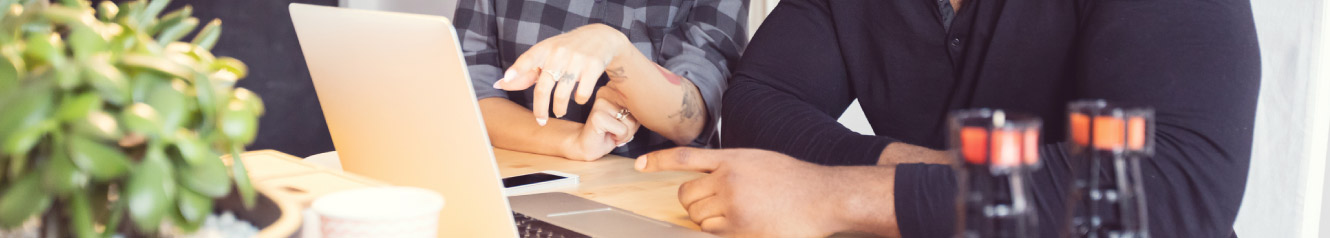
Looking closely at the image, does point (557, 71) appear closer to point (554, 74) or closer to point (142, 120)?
point (554, 74)

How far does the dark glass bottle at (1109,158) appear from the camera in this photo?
384 millimetres

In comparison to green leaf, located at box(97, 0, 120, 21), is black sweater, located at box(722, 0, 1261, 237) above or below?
below

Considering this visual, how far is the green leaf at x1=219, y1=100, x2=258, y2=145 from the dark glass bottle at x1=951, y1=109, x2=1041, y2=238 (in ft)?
0.96

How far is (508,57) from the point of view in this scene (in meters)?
1.92

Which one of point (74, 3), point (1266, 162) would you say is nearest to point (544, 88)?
point (74, 3)

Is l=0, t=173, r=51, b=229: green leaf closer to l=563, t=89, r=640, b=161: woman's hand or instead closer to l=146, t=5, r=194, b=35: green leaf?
l=146, t=5, r=194, b=35: green leaf

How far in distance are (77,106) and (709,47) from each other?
1420 mm

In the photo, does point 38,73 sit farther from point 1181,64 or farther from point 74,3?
point 1181,64

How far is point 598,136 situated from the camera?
1.44 metres

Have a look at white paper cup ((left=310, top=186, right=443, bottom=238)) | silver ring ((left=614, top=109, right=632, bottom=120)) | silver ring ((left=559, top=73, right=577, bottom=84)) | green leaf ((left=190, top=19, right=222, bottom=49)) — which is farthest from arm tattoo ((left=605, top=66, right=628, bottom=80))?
green leaf ((left=190, top=19, right=222, bottom=49))

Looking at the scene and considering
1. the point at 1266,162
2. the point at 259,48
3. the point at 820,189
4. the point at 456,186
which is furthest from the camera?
the point at 259,48

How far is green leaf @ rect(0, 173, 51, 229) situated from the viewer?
376 millimetres

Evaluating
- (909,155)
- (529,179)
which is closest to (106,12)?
(529,179)

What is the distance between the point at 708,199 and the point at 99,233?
1.95ft
